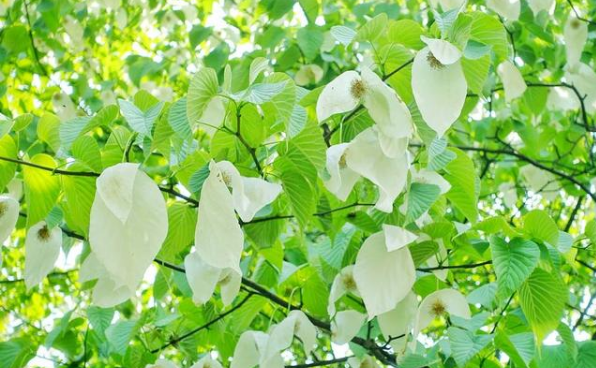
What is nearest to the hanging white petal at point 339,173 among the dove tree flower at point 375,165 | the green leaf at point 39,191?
the dove tree flower at point 375,165

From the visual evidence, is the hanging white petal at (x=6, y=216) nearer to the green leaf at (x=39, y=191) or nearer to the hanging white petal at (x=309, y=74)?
the green leaf at (x=39, y=191)

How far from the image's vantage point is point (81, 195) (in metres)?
0.69

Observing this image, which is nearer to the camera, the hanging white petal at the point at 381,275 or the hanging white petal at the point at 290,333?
the hanging white petal at the point at 381,275

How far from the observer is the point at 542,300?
749 mm

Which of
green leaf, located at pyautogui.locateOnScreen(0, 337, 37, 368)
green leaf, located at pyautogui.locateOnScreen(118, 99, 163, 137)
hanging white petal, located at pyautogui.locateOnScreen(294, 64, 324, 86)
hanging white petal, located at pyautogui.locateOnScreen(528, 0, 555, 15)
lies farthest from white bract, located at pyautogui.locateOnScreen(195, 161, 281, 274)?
hanging white petal, located at pyautogui.locateOnScreen(294, 64, 324, 86)

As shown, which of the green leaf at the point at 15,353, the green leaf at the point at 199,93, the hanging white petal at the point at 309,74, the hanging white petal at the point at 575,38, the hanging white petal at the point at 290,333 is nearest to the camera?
the green leaf at the point at 199,93

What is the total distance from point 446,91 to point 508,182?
1.70m

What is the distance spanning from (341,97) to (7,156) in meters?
0.28

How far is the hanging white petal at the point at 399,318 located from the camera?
0.82 meters

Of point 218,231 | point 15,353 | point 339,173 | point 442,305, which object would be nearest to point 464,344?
point 442,305

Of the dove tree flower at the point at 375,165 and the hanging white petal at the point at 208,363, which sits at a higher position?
the dove tree flower at the point at 375,165

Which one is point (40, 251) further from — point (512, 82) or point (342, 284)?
point (512, 82)

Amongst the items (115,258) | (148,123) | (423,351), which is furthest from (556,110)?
(115,258)

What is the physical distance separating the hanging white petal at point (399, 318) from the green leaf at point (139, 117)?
1.05ft
